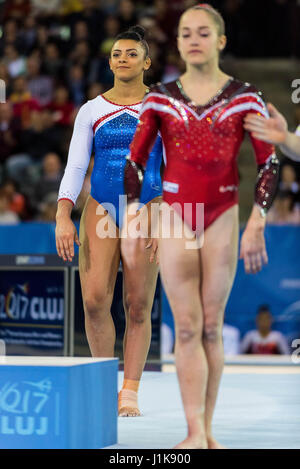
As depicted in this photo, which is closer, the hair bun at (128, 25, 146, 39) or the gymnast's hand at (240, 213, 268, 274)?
the gymnast's hand at (240, 213, 268, 274)

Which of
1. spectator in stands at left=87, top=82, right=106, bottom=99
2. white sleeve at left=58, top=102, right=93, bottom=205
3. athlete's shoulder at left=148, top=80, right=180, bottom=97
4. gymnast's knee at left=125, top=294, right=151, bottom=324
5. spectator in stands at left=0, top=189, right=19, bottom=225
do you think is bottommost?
gymnast's knee at left=125, top=294, right=151, bottom=324

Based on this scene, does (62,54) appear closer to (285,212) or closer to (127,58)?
(285,212)

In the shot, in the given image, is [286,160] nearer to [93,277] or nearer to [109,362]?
[93,277]

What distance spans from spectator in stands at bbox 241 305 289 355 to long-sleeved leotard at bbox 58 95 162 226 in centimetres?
372

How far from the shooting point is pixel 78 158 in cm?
499

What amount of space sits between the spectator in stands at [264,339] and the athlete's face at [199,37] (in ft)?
16.6

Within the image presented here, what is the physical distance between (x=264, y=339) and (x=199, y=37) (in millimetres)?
5381

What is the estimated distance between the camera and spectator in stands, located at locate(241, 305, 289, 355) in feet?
28.0

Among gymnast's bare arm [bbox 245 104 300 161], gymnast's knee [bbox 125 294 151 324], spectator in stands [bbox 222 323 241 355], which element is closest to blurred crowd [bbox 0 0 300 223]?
spectator in stands [bbox 222 323 241 355]

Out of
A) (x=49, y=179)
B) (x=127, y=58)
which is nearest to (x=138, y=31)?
(x=127, y=58)

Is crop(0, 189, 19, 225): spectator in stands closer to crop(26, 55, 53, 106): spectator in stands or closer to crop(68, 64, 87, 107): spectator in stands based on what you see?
crop(68, 64, 87, 107): spectator in stands

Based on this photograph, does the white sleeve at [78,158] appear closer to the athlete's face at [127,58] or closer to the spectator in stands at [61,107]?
the athlete's face at [127,58]

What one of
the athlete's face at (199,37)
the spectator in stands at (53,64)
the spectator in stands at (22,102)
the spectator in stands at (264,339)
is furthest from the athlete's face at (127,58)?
the spectator in stands at (53,64)

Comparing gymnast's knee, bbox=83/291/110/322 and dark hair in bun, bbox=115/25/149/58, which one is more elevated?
dark hair in bun, bbox=115/25/149/58
